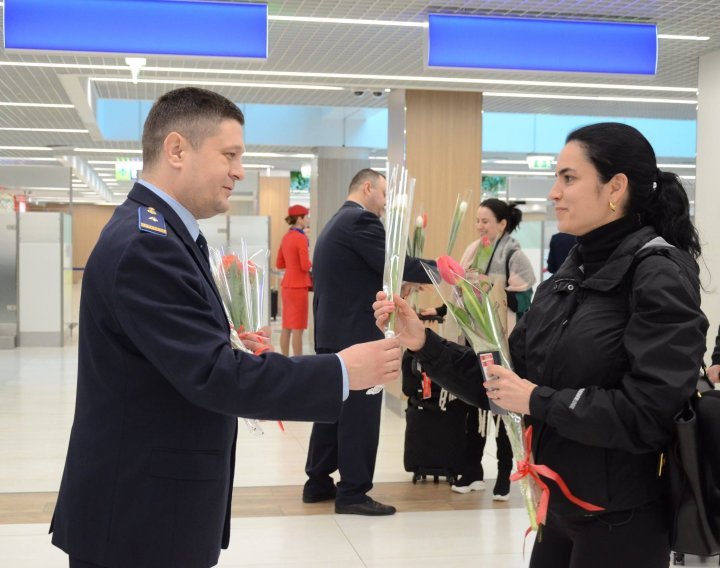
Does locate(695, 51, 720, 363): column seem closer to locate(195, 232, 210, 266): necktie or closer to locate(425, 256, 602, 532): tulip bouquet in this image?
locate(425, 256, 602, 532): tulip bouquet

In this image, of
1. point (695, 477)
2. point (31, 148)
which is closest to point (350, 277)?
point (695, 477)

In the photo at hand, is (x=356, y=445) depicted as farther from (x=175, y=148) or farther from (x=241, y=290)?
(x=175, y=148)

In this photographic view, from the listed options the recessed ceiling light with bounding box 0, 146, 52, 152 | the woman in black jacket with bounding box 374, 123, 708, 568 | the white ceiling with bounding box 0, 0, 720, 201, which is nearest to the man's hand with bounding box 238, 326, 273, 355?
the woman in black jacket with bounding box 374, 123, 708, 568

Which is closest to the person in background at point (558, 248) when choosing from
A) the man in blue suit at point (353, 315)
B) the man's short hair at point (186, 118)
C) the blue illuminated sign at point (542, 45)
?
the blue illuminated sign at point (542, 45)

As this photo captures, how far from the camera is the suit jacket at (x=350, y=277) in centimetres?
508

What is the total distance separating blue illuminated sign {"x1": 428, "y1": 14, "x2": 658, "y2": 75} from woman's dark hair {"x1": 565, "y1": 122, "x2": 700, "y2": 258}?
431cm

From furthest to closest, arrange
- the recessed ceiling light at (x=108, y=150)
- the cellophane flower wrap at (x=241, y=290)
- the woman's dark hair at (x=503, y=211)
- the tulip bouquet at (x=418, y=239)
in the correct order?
1. the recessed ceiling light at (x=108, y=150)
2. the woman's dark hair at (x=503, y=211)
3. the tulip bouquet at (x=418, y=239)
4. the cellophane flower wrap at (x=241, y=290)

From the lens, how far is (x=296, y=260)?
37.3ft

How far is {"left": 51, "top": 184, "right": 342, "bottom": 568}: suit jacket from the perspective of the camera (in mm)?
1808

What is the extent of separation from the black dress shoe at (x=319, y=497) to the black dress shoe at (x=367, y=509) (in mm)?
238

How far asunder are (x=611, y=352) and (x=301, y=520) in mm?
3145

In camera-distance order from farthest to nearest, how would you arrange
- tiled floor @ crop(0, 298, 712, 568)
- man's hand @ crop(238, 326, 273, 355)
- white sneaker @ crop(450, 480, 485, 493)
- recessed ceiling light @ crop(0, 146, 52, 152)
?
recessed ceiling light @ crop(0, 146, 52, 152), white sneaker @ crop(450, 480, 485, 493), tiled floor @ crop(0, 298, 712, 568), man's hand @ crop(238, 326, 273, 355)

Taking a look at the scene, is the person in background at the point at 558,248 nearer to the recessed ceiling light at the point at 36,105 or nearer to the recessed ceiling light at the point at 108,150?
the recessed ceiling light at the point at 36,105

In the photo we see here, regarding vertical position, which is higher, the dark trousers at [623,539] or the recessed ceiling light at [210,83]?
the recessed ceiling light at [210,83]
